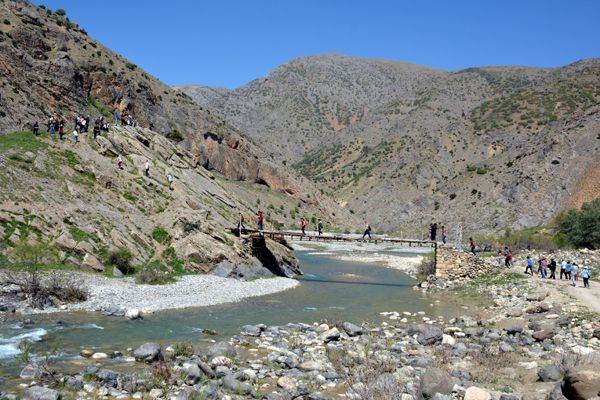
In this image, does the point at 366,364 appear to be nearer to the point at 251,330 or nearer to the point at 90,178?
the point at 251,330

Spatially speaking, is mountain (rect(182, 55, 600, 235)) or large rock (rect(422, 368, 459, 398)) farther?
mountain (rect(182, 55, 600, 235))

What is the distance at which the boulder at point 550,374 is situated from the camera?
1380cm

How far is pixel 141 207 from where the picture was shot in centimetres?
3466

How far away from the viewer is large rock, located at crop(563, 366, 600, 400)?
32.9 ft

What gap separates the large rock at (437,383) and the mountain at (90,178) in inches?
806

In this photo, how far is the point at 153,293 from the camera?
2656cm

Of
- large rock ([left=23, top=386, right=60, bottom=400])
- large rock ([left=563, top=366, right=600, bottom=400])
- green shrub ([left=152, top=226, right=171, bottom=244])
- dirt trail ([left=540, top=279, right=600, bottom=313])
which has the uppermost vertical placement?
green shrub ([left=152, top=226, right=171, bottom=244])

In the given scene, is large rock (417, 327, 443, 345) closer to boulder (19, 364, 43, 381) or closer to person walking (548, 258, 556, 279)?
boulder (19, 364, 43, 381)

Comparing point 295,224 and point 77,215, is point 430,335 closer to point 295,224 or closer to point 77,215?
point 77,215

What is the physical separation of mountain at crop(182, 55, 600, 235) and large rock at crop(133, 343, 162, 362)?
62.5 meters

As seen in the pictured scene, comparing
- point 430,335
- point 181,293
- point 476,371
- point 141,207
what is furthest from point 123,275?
point 476,371

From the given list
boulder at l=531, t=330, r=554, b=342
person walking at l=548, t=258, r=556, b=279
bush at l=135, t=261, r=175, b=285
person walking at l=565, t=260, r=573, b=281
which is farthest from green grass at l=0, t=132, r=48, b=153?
person walking at l=565, t=260, r=573, b=281

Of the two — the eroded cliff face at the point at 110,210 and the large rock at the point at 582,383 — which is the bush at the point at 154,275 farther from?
the large rock at the point at 582,383

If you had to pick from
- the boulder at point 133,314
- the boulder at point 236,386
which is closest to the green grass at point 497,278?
the boulder at point 133,314
